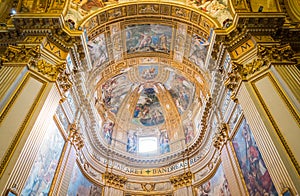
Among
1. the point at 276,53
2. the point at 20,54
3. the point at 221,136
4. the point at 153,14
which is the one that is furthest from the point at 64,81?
the point at 276,53

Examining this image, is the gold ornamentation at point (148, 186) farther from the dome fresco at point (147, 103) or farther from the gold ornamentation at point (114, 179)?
the dome fresco at point (147, 103)

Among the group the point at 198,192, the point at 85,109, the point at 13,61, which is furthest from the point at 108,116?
the point at 13,61

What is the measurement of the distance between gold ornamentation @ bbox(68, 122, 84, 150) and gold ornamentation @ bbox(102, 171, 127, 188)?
129 inches

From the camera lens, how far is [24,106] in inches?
274

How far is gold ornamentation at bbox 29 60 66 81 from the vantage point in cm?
798

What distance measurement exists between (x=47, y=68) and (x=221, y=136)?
7.67 meters

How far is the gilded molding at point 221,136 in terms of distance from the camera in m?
10.5

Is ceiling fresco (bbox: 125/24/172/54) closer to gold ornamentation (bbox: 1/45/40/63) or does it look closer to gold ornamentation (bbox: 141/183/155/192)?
gold ornamentation (bbox: 1/45/40/63)

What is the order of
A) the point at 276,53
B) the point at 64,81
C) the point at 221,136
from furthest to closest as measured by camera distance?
the point at 221,136, the point at 64,81, the point at 276,53

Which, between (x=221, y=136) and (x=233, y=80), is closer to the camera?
(x=233, y=80)

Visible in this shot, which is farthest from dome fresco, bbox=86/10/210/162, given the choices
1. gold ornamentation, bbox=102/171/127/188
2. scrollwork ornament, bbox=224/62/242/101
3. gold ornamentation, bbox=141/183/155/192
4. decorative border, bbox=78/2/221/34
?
scrollwork ornament, bbox=224/62/242/101

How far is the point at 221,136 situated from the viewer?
1075cm

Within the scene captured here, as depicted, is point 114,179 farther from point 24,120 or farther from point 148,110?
point 24,120

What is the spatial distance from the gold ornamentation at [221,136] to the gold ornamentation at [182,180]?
3.34 metres
